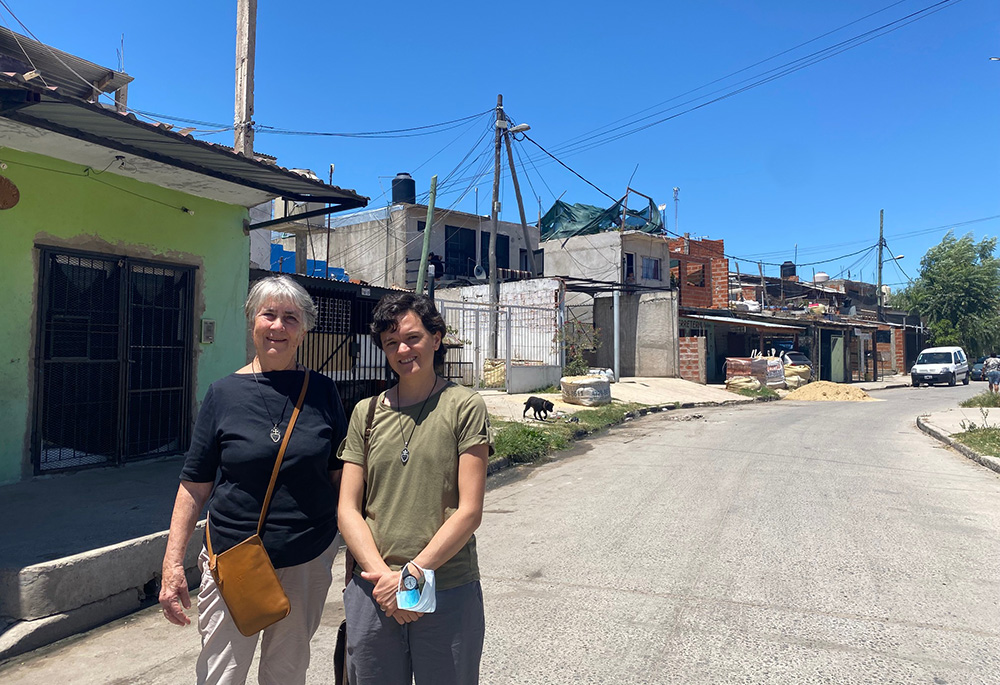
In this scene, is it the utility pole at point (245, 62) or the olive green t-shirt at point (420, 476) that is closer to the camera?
the olive green t-shirt at point (420, 476)

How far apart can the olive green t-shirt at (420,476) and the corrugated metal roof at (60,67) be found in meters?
6.23

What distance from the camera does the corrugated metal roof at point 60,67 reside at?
7.12 metres

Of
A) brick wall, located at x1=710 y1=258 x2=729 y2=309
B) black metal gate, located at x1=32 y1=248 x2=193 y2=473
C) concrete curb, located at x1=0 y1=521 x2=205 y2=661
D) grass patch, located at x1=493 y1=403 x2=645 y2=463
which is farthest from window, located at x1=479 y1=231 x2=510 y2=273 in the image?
concrete curb, located at x1=0 y1=521 x2=205 y2=661

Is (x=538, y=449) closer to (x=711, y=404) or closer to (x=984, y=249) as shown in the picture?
(x=711, y=404)

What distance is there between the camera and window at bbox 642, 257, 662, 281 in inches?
1213

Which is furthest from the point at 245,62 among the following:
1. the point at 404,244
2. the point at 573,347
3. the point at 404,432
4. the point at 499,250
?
the point at 499,250

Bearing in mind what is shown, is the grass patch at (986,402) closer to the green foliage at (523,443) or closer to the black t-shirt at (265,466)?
the green foliage at (523,443)

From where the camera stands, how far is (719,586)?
4309 millimetres

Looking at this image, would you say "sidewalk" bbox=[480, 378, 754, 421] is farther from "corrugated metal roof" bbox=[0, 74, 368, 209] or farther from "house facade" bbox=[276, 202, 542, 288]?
"house facade" bbox=[276, 202, 542, 288]

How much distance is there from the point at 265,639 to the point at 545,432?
9233 mm

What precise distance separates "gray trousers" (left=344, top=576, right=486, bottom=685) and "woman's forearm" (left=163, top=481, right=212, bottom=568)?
0.70m

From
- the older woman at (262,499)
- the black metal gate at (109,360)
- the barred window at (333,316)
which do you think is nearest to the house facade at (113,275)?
the black metal gate at (109,360)

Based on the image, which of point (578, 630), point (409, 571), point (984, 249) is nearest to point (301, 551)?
point (409, 571)

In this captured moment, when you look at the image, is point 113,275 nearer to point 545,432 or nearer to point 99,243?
point 99,243
